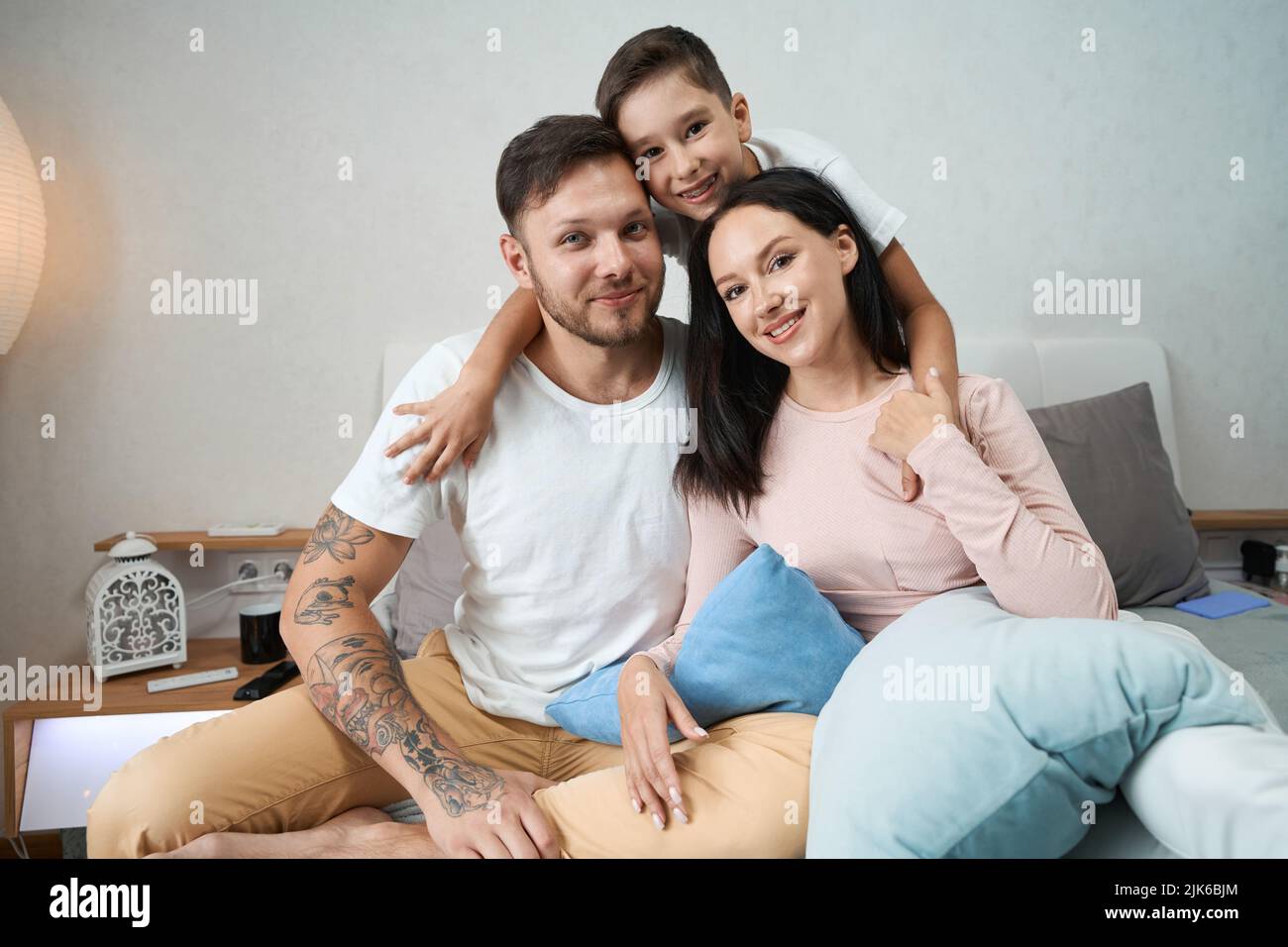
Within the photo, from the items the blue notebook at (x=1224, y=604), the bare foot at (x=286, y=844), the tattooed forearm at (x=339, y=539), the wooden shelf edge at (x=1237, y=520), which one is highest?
the tattooed forearm at (x=339, y=539)

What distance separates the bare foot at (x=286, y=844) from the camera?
1.02 metres

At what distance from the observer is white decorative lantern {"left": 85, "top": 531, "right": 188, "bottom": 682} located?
1981mm

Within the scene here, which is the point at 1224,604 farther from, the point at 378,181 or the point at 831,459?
the point at 378,181

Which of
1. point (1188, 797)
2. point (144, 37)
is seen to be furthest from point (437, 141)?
point (1188, 797)

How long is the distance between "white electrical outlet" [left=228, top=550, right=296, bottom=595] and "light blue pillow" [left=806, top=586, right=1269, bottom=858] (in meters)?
1.87

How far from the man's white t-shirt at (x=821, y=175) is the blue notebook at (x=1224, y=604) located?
1.12m

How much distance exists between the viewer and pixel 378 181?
226 cm

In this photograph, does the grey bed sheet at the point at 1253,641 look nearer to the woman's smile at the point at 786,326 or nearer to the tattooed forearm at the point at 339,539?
the tattooed forearm at the point at 339,539

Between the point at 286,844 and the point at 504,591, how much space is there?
44cm

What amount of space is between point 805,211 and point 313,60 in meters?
1.61
